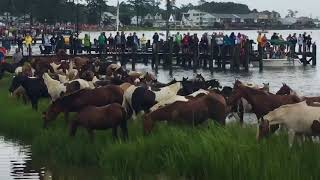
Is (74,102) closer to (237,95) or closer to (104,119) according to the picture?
(104,119)

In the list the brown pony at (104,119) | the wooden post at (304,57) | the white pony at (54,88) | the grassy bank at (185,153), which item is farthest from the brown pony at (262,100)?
the wooden post at (304,57)

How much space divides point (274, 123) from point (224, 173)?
3.12 m

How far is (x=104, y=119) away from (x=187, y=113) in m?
2.00

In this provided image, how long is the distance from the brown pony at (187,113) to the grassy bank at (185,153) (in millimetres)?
536

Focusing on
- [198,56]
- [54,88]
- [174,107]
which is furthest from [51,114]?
[198,56]

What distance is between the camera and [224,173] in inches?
492

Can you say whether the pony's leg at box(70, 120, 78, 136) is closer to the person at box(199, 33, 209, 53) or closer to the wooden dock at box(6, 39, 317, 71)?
the wooden dock at box(6, 39, 317, 71)

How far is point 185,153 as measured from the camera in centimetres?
1380

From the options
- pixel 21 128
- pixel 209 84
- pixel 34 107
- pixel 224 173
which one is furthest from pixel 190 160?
pixel 209 84

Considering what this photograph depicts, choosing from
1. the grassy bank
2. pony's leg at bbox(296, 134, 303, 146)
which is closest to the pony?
the grassy bank

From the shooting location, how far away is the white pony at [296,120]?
14594 mm

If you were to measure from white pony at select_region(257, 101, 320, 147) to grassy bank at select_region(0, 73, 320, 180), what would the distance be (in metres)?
0.30

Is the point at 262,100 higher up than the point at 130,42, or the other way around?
the point at 262,100

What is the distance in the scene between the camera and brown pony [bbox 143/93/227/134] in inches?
687
